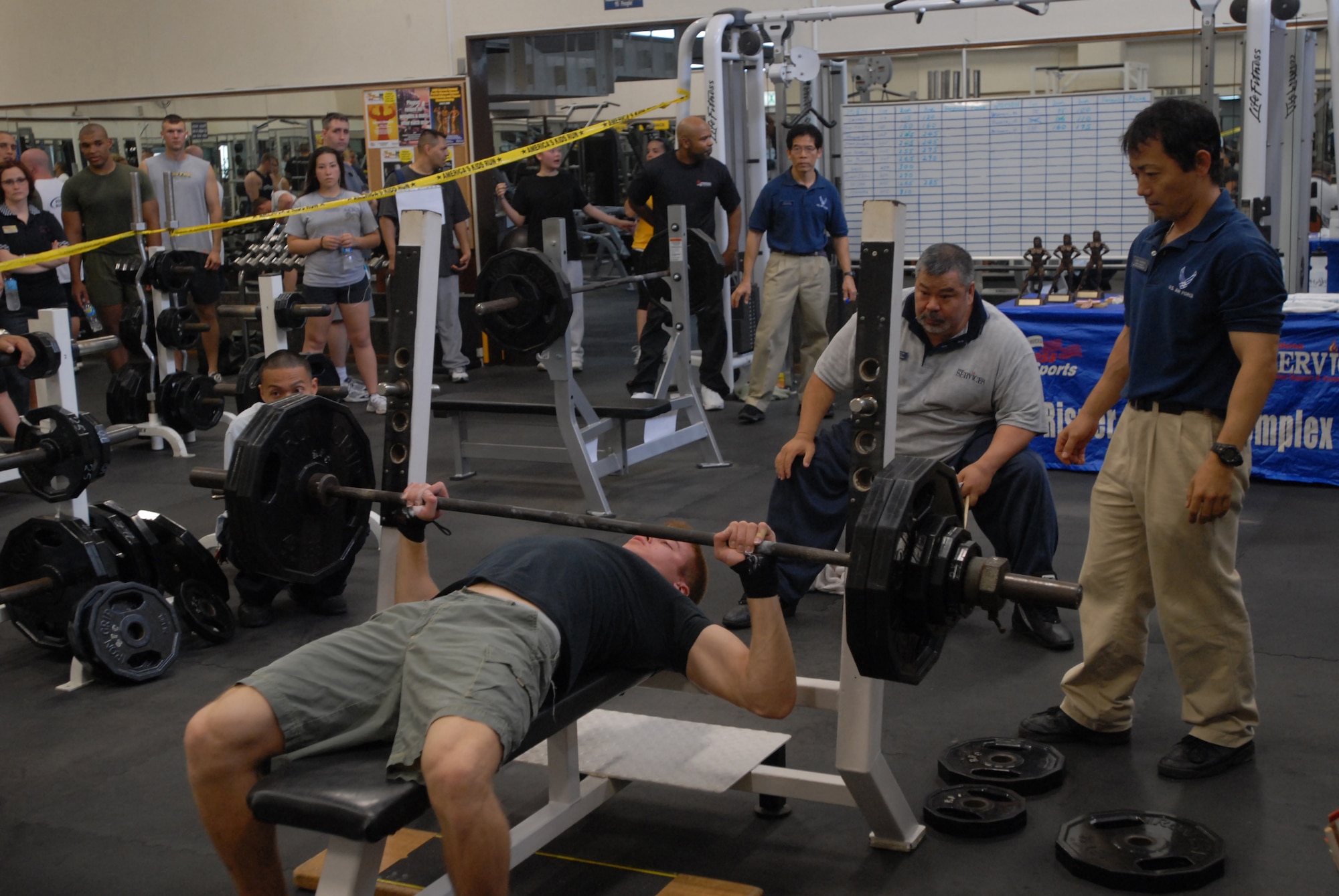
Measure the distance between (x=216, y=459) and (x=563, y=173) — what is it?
8.08ft

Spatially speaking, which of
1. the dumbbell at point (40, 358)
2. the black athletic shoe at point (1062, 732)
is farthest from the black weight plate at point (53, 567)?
the black athletic shoe at point (1062, 732)

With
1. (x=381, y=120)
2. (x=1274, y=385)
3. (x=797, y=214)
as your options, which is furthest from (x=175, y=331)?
(x=1274, y=385)

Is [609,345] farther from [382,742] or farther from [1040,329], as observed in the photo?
[382,742]

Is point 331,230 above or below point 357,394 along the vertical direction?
above

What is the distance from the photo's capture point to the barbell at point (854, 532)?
1684 millimetres

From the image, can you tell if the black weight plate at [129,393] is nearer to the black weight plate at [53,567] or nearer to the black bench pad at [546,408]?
the black bench pad at [546,408]

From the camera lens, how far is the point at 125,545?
129 inches

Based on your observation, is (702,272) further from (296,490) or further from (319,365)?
(296,490)

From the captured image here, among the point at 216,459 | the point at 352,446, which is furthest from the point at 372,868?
the point at 216,459

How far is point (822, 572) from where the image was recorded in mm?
3512

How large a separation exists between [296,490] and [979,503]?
5.27 feet

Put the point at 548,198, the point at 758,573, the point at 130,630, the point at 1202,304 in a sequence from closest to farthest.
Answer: the point at 758,573 < the point at 1202,304 < the point at 130,630 < the point at 548,198

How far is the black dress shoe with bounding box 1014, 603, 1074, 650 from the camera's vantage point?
3.03 meters

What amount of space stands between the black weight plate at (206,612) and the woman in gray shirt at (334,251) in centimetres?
254
